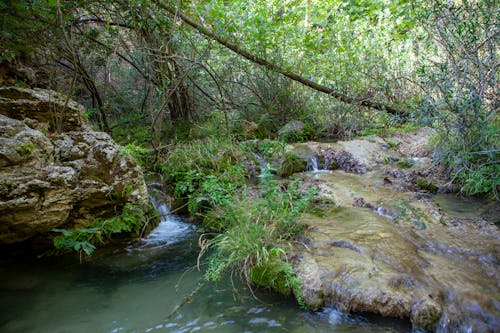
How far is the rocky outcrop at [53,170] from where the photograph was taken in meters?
3.87

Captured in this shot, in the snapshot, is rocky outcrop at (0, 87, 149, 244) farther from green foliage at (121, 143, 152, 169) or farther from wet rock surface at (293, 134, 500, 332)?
wet rock surface at (293, 134, 500, 332)

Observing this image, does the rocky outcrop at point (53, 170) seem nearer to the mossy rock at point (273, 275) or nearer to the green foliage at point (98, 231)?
the green foliage at point (98, 231)

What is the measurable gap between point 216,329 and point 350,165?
224 inches

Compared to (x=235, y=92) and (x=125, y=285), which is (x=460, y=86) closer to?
(x=125, y=285)

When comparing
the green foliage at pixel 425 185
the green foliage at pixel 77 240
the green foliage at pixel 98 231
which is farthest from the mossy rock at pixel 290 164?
the green foliage at pixel 77 240

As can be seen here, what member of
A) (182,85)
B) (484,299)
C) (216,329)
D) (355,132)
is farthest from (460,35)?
(182,85)

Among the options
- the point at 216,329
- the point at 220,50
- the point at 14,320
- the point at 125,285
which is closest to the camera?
the point at 216,329

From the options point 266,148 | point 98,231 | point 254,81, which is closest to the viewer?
point 98,231

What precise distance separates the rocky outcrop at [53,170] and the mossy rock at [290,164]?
3.25m

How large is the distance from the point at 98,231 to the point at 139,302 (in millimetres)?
1551

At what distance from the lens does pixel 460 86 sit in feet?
14.3

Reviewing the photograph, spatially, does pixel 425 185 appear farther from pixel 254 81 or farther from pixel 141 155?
pixel 254 81

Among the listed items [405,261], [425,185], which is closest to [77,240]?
[405,261]

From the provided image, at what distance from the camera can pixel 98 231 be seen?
4520 millimetres
